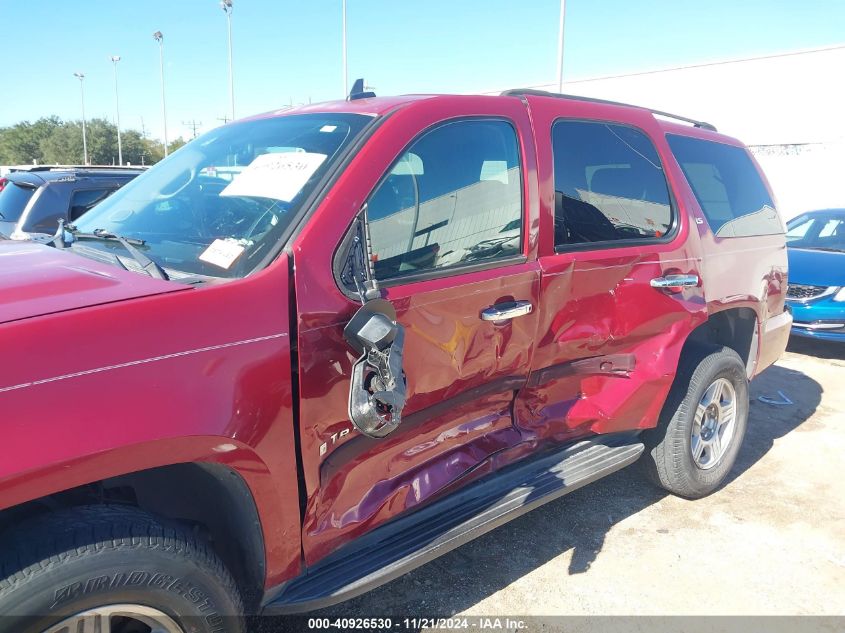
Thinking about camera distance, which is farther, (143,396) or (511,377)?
(511,377)

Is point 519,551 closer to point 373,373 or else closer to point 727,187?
point 373,373

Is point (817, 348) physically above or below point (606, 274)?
below

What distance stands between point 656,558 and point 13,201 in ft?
23.9

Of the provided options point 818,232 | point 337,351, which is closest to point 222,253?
point 337,351

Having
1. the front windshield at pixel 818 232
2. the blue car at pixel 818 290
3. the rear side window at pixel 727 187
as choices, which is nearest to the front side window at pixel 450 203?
the rear side window at pixel 727 187

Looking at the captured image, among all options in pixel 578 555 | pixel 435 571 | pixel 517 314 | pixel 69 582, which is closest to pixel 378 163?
pixel 517 314

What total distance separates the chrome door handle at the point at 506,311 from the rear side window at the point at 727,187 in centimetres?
161

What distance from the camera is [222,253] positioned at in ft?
6.61

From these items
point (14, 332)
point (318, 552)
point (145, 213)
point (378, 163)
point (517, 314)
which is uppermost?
point (378, 163)

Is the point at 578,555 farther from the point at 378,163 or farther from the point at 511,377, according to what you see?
the point at 378,163

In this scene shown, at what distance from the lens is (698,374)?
3467 mm

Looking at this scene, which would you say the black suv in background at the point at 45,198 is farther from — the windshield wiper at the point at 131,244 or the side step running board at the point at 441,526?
the side step running board at the point at 441,526

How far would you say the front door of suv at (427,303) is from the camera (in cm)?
199

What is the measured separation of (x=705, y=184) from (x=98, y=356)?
338 centimetres
